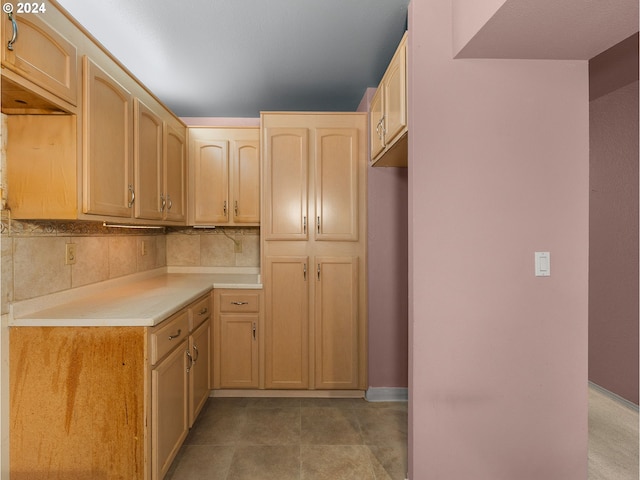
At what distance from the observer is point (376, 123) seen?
2.37m

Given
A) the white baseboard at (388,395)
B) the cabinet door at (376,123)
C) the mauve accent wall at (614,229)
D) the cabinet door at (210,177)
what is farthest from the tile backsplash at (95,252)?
the mauve accent wall at (614,229)

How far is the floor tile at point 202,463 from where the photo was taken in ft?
6.00

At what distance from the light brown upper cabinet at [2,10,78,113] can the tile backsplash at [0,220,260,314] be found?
1.73 feet

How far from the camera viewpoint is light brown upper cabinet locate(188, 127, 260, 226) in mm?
2875

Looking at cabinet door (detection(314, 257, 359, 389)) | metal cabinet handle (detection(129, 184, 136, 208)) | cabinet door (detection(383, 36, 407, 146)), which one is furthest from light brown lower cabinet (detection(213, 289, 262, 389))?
cabinet door (detection(383, 36, 407, 146))

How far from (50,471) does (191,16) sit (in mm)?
2298

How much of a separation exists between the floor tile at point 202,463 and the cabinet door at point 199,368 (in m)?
0.17

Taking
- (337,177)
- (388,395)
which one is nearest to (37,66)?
(337,177)

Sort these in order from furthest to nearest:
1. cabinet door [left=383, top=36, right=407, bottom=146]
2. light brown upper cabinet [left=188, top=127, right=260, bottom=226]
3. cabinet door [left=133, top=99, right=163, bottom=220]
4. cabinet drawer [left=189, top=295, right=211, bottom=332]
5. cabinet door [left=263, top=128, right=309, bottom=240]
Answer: light brown upper cabinet [left=188, top=127, right=260, bottom=226]
cabinet door [left=263, top=128, right=309, bottom=240]
cabinet drawer [left=189, top=295, right=211, bottom=332]
cabinet door [left=133, top=99, right=163, bottom=220]
cabinet door [left=383, top=36, right=407, bottom=146]

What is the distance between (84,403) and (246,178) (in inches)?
76.2

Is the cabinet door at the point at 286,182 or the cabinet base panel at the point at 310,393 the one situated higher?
the cabinet door at the point at 286,182

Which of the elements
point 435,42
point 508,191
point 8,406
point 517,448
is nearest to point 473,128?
point 508,191

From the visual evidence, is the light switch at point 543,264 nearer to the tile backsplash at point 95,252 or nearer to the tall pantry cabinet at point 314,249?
the tall pantry cabinet at point 314,249

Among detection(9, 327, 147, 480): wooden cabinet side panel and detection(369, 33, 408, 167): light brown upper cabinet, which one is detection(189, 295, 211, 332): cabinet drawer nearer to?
detection(9, 327, 147, 480): wooden cabinet side panel
